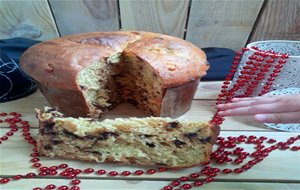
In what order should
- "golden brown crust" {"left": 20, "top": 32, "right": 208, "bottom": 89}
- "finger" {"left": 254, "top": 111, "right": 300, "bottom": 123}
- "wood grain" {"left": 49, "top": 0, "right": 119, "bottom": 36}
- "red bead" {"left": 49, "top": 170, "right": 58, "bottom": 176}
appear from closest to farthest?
"finger" {"left": 254, "top": 111, "right": 300, "bottom": 123} < "red bead" {"left": 49, "top": 170, "right": 58, "bottom": 176} < "golden brown crust" {"left": 20, "top": 32, "right": 208, "bottom": 89} < "wood grain" {"left": 49, "top": 0, "right": 119, "bottom": 36}

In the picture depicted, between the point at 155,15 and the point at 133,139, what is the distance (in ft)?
3.57

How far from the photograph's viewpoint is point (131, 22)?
1.86 meters

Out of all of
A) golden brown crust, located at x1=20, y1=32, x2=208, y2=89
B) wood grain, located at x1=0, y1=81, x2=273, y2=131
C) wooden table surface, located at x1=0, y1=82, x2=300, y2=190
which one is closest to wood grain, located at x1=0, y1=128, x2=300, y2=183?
wooden table surface, located at x1=0, y1=82, x2=300, y2=190

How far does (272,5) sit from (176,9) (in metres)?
0.52

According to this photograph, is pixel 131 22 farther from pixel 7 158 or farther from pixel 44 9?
pixel 7 158

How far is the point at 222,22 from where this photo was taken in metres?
1.86

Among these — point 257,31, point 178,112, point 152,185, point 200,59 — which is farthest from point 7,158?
point 257,31

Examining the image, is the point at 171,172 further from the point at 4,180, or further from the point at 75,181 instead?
the point at 4,180

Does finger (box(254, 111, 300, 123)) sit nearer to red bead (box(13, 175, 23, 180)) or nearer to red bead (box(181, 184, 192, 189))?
red bead (box(181, 184, 192, 189))

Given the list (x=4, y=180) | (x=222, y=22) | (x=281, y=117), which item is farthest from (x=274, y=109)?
(x=222, y=22)

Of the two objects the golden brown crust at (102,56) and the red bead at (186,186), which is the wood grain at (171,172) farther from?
the golden brown crust at (102,56)

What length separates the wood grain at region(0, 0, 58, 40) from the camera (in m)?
1.80

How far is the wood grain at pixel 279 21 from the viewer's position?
1.80m

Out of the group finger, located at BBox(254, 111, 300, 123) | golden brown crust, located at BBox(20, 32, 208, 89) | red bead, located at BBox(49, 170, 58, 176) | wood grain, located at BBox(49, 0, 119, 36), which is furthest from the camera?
wood grain, located at BBox(49, 0, 119, 36)
